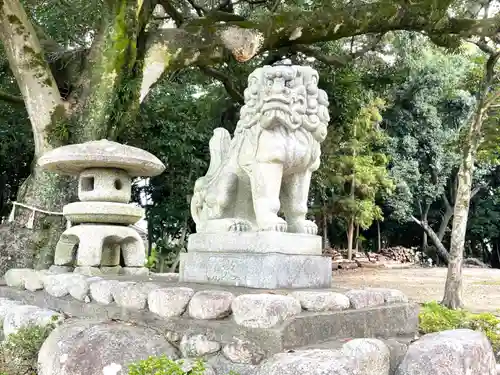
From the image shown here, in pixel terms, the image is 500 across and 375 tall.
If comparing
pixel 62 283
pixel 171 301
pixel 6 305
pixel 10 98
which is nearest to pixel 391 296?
pixel 171 301

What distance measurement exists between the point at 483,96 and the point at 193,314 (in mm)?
6948

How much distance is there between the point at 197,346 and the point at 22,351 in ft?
4.43

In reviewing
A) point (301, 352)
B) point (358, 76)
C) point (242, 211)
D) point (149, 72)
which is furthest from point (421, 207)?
point (301, 352)

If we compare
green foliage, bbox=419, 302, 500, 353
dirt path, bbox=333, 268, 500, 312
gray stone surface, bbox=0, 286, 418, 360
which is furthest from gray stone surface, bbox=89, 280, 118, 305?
dirt path, bbox=333, 268, 500, 312

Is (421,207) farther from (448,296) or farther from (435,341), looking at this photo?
(435,341)

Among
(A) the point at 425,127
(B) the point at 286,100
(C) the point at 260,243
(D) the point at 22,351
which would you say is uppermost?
(A) the point at 425,127

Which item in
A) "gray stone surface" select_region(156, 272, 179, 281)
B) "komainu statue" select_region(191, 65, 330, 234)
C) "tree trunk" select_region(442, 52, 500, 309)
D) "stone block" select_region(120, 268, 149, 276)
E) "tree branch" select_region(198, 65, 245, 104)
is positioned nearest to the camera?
"komainu statue" select_region(191, 65, 330, 234)

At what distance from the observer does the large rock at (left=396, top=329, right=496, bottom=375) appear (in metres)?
2.47

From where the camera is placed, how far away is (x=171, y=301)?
10.2 feet

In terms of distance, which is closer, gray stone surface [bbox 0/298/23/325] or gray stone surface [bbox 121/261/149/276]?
gray stone surface [bbox 0/298/23/325]

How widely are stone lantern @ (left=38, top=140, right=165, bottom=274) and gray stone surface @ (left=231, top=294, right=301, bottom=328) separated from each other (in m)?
2.49

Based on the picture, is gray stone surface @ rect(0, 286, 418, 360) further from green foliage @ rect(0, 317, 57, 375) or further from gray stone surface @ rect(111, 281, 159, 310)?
green foliage @ rect(0, 317, 57, 375)

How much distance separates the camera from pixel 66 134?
24.1ft

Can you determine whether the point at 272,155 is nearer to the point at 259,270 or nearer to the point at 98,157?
the point at 259,270
